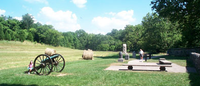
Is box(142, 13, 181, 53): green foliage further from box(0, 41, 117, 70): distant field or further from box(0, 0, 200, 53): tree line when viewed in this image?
box(0, 41, 117, 70): distant field

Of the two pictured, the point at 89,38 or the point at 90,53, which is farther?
the point at 89,38

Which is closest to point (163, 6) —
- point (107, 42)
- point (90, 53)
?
point (90, 53)

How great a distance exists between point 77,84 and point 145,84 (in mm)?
2816

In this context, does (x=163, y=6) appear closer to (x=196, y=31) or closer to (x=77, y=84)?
(x=196, y=31)

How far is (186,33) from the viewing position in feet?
86.8

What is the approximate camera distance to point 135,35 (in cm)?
8631

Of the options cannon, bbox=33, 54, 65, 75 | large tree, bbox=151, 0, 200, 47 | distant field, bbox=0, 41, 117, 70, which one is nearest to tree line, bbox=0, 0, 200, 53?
large tree, bbox=151, 0, 200, 47

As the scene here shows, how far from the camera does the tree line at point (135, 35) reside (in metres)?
26.8

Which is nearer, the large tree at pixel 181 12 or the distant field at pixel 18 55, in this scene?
the distant field at pixel 18 55

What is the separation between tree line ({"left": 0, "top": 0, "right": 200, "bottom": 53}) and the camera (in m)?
26.8

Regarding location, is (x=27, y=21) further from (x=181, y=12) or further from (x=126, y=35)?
(x=181, y=12)

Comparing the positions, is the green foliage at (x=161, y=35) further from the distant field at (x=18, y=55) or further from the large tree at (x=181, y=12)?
the large tree at (x=181, y=12)

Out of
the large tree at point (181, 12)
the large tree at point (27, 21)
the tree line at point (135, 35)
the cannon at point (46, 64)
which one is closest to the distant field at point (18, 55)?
the cannon at point (46, 64)

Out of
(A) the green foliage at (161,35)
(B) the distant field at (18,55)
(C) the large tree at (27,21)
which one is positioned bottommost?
(B) the distant field at (18,55)
